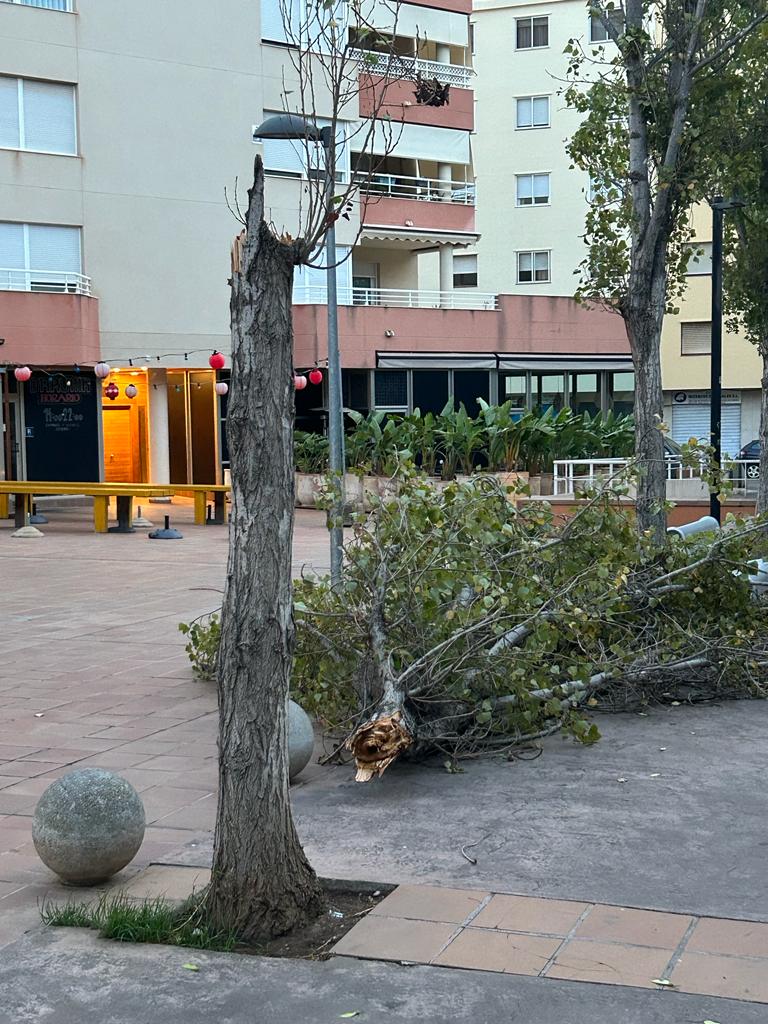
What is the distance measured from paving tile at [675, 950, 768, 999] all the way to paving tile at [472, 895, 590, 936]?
1.63ft

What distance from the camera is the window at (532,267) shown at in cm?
4503

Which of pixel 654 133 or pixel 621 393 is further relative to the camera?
pixel 621 393

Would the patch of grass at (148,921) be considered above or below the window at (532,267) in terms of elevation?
below

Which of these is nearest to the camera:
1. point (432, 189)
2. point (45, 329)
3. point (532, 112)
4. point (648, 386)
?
point (648, 386)

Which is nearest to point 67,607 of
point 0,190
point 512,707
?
point 512,707

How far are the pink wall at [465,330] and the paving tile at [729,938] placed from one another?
2607 centimetres

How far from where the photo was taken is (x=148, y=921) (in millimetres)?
4824

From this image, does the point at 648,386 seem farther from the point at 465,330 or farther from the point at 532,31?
the point at 532,31

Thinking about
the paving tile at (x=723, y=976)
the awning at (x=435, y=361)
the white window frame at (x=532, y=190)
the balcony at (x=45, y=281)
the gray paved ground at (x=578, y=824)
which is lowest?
the gray paved ground at (x=578, y=824)

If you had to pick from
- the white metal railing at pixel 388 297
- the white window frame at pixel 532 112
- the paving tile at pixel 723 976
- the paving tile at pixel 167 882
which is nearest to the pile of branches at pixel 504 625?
the paving tile at pixel 167 882

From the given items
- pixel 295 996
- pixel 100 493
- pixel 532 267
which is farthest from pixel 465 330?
pixel 295 996

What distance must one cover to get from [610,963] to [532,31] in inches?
1785

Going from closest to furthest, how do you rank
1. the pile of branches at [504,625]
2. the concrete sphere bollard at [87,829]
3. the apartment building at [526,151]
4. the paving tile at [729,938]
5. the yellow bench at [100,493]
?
1. the paving tile at [729,938]
2. the concrete sphere bollard at [87,829]
3. the pile of branches at [504,625]
4. the yellow bench at [100,493]
5. the apartment building at [526,151]

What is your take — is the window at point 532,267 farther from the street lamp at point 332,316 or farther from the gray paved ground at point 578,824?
the gray paved ground at point 578,824
